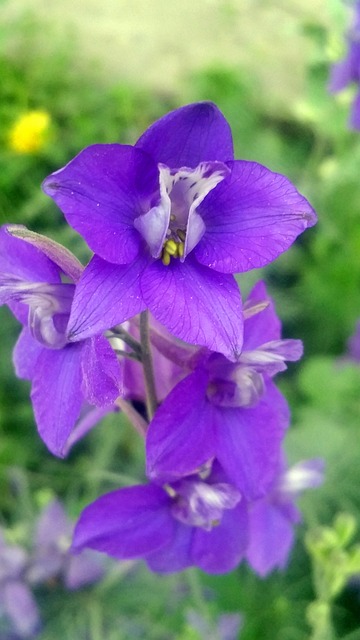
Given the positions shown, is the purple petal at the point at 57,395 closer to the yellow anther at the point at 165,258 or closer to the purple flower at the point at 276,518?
the yellow anther at the point at 165,258

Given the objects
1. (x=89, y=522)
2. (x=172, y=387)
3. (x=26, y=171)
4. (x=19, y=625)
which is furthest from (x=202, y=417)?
(x=26, y=171)

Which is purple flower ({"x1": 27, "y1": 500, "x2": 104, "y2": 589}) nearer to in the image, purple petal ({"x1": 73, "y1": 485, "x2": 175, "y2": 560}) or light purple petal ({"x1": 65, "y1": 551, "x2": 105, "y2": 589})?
light purple petal ({"x1": 65, "y1": 551, "x2": 105, "y2": 589})

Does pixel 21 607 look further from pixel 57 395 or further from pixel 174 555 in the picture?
pixel 57 395

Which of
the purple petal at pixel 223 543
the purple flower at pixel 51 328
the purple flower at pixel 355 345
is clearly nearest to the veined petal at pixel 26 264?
the purple flower at pixel 51 328

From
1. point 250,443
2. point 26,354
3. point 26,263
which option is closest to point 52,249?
point 26,263

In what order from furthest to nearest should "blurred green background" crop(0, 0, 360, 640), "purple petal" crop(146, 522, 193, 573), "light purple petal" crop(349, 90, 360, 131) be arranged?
"light purple petal" crop(349, 90, 360, 131) < "blurred green background" crop(0, 0, 360, 640) < "purple petal" crop(146, 522, 193, 573)

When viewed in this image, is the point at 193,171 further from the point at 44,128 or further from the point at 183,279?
the point at 44,128

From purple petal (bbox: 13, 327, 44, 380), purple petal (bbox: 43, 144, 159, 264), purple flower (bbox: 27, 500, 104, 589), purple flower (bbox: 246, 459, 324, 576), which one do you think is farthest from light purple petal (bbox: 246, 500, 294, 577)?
purple petal (bbox: 43, 144, 159, 264)
